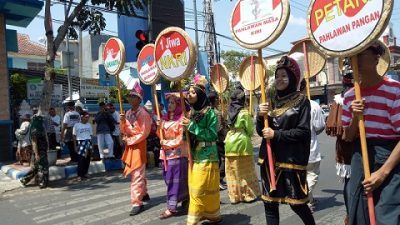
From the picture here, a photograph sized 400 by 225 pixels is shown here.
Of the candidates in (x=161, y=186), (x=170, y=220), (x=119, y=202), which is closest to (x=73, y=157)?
(x=161, y=186)

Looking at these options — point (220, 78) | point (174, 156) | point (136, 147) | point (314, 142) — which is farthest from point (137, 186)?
point (220, 78)

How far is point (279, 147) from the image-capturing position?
3762mm

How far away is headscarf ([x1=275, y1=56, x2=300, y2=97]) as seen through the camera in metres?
3.69

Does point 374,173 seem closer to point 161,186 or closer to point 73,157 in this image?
point 161,186

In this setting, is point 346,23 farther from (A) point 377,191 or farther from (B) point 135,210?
(B) point 135,210

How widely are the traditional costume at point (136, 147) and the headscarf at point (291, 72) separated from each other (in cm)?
271

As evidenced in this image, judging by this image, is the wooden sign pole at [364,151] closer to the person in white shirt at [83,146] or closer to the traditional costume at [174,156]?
the traditional costume at [174,156]

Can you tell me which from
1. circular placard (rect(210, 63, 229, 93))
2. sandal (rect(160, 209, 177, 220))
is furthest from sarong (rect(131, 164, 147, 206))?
circular placard (rect(210, 63, 229, 93))

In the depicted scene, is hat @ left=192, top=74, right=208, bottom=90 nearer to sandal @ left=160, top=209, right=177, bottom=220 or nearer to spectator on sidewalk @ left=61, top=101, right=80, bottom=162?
sandal @ left=160, top=209, right=177, bottom=220

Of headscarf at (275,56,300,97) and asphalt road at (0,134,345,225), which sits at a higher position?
headscarf at (275,56,300,97)

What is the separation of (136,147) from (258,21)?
108 inches

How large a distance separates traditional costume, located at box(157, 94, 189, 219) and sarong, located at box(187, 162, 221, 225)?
2.34ft

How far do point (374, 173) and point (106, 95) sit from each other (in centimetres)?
2075

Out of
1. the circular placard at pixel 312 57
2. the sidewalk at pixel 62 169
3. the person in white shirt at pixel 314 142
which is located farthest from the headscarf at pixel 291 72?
the sidewalk at pixel 62 169
